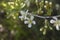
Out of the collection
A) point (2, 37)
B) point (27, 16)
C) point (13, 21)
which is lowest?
point (2, 37)

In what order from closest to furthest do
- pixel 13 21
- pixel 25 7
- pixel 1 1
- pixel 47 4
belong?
1. pixel 47 4
2. pixel 25 7
3. pixel 13 21
4. pixel 1 1

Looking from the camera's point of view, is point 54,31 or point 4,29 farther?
point 4,29

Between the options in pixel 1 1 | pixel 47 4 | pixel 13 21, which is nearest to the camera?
pixel 47 4

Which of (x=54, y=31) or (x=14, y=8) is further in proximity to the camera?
(x=54, y=31)

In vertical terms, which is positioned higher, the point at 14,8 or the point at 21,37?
the point at 14,8

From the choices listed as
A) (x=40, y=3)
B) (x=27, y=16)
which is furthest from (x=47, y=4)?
(x=27, y=16)

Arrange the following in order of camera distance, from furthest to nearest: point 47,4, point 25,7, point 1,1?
point 1,1 < point 25,7 < point 47,4

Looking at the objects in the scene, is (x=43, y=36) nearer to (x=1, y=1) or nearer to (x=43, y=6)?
(x=43, y=6)

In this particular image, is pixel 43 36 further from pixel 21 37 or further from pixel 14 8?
pixel 14 8

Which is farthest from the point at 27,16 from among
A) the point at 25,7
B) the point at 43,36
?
the point at 43,36
